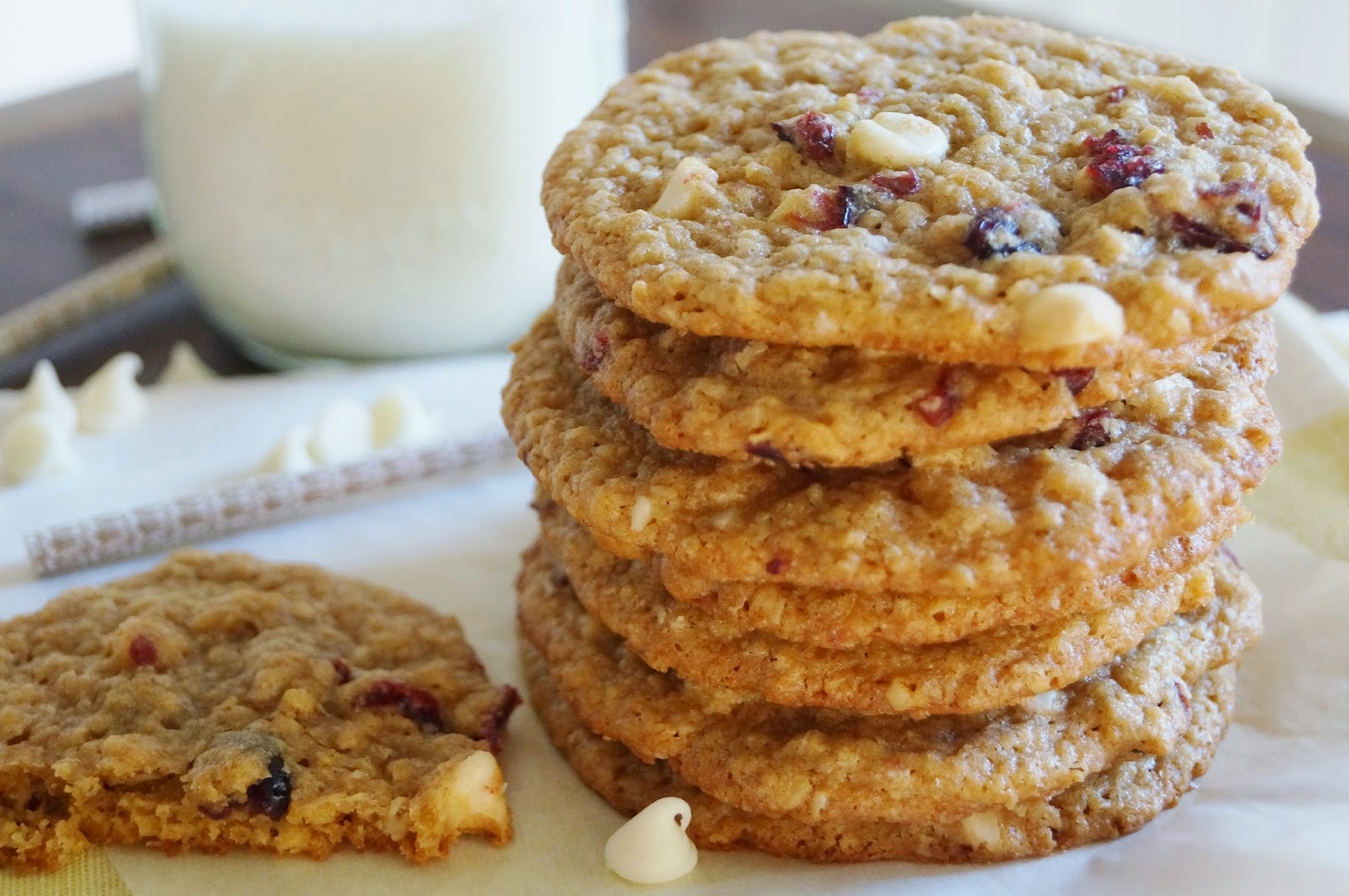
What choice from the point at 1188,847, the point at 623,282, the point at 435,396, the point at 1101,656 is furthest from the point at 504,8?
the point at 1188,847

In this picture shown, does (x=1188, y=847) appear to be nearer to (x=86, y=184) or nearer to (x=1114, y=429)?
(x=1114, y=429)

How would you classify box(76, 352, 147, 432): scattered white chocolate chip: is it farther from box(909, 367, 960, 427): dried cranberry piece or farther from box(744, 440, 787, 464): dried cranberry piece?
box(909, 367, 960, 427): dried cranberry piece

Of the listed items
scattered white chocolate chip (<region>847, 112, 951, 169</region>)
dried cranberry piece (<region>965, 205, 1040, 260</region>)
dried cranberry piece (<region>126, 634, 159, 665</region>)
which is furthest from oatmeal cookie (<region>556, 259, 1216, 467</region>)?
dried cranberry piece (<region>126, 634, 159, 665</region>)

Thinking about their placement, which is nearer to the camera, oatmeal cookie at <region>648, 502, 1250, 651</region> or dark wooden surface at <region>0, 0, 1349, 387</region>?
oatmeal cookie at <region>648, 502, 1250, 651</region>

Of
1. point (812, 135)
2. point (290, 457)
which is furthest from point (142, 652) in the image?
point (812, 135)

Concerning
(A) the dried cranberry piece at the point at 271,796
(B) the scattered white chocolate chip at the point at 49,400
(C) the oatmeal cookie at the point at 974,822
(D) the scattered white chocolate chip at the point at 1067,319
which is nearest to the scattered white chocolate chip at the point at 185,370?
(B) the scattered white chocolate chip at the point at 49,400

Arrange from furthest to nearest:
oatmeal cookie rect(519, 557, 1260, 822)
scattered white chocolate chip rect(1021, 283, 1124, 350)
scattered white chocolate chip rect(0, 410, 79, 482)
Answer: scattered white chocolate chip rect(0, 410, 79, 482) < oatmeal cookie rect(519, 557, 1260, 822) < scattered white chocolate chip rect(1021, 283, 1124, 350)

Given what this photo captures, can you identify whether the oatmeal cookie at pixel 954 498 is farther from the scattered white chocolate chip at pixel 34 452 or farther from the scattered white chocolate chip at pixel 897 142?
the scattered white chocolate chip at pixel 34 452
